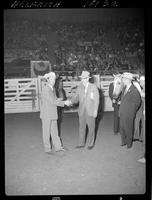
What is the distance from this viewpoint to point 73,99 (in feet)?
6.65

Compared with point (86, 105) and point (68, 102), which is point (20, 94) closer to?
point (68, 102)

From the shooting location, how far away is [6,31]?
6.52 feet

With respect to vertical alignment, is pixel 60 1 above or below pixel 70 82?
above

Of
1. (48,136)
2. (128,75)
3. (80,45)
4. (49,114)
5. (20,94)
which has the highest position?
(80,45)

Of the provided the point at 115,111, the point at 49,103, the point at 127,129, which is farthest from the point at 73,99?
the point at 127,129

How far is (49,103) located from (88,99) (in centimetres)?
23

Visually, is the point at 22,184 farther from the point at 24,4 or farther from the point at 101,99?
the point at 24,4

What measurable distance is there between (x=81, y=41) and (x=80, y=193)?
877mm

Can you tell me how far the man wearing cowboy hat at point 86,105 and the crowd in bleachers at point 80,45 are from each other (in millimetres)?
93

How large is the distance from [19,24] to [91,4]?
0.43m

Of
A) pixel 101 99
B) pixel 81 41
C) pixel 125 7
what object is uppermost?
pixel 125 7

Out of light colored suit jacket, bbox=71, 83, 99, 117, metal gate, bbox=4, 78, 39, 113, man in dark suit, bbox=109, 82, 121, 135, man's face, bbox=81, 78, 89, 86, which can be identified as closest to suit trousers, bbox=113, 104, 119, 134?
man in dark suit, bbox=109, 82, 121, 135

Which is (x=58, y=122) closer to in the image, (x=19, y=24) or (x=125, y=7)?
(x=19, y=24)

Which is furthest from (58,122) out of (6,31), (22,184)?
(6,31)
